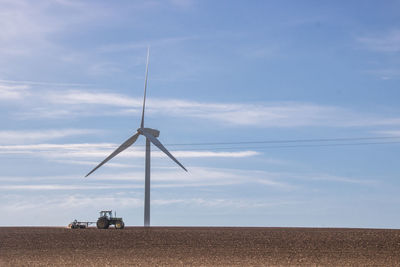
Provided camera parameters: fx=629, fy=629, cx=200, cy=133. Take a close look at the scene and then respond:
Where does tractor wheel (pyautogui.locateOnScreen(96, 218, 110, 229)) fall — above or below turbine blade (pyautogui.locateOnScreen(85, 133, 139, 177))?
below

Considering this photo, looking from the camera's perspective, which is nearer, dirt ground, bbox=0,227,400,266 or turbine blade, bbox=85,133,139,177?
Result: dirt ground, bbox=0,227,400,266

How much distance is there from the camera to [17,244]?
62.3 metres

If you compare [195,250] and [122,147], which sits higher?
[122,147]

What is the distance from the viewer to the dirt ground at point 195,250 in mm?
47062

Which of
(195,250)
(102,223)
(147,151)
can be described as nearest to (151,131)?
(147,151)

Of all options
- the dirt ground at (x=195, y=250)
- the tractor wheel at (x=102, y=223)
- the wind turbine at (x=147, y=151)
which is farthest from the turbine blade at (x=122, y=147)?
the dirt ground at (x=195, y=250)

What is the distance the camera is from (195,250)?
182 feet

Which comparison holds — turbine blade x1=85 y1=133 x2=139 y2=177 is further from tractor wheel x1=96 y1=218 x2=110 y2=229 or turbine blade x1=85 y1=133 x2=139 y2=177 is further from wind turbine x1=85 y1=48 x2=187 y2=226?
tractor wheel x1=96 y1=218 x2=110 y2=229

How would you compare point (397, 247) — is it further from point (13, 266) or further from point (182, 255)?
point (13, 266)

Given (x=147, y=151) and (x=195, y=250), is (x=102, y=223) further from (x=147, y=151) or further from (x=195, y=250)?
(x=195, y=250)

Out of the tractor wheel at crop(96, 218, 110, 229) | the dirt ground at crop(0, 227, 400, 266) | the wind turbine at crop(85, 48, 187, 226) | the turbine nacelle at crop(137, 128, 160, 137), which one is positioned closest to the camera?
the dirt ground at crop(0, 227, 400, 266)

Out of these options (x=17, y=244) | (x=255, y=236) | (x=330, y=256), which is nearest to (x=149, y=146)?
(x=255, y=236)

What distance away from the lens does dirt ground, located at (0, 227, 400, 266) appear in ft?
154

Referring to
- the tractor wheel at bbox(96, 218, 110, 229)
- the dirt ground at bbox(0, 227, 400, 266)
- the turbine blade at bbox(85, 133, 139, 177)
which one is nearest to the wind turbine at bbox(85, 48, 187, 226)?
the turbine blade at bbox(85, 133, 139, 177)
